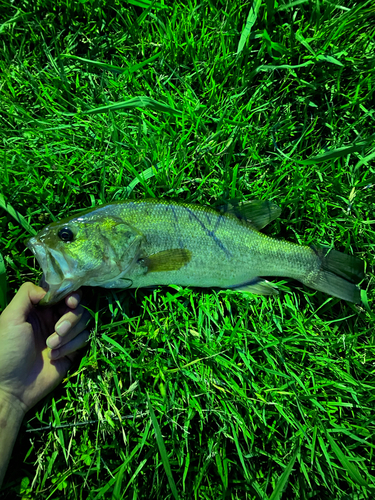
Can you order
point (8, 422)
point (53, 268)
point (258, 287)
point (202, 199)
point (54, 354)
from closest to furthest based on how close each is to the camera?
point (53, 268) < point (8, 422) < point (54, 354) < point (258, 287) < point (202, 199)

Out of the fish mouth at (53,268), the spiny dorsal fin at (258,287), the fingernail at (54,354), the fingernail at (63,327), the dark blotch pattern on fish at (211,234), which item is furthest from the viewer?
the spiny dorsal fin at (258,287)

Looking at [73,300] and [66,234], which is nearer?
[66,234]

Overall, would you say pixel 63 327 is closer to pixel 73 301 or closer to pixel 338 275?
pixel 73 301

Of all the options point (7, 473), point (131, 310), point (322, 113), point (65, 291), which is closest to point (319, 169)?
point (322, 113)

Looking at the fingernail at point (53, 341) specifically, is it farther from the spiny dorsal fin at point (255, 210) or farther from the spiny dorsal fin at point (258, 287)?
the spiny dorsal fin at point (255, 210)

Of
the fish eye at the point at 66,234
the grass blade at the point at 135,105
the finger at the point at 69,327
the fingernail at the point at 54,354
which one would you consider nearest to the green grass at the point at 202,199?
the grass blade at the point at 135,105

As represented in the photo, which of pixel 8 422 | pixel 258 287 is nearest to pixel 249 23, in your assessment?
pixel 258 287

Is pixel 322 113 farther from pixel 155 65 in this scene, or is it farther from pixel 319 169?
pixel 155 65

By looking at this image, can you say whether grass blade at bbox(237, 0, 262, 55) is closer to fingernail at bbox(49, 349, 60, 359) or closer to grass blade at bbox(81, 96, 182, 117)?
grass blade at bbox(81, 96, 182, 117)
